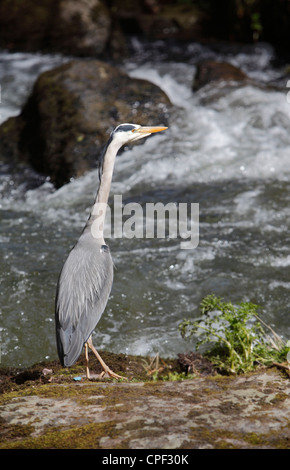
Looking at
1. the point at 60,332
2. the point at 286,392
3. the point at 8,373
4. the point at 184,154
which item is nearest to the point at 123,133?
the point at 60,332

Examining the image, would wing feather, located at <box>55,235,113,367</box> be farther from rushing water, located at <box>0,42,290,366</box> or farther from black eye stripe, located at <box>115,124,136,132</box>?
black eye stripe, located at <box>115,124,136,132</box>

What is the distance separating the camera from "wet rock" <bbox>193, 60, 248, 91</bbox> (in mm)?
9812

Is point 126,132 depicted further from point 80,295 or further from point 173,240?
point 173,240

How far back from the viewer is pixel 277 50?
12641mm

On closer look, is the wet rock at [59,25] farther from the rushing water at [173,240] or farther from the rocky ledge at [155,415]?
the rocky ledge at [155,415]

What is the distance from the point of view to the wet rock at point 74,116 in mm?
7156

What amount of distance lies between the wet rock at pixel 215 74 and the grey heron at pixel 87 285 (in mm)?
6125

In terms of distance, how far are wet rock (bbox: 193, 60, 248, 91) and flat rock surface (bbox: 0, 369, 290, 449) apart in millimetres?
8097

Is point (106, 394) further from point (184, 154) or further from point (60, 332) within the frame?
point (184, 154)

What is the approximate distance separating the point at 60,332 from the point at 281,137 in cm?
567

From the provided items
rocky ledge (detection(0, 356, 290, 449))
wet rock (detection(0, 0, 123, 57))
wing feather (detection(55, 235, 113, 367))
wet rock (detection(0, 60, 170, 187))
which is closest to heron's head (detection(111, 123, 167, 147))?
wing feather (detection(55, 235, 113, 367))

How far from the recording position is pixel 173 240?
19.0ft

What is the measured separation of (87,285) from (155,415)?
1.55m

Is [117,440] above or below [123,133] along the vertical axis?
below
